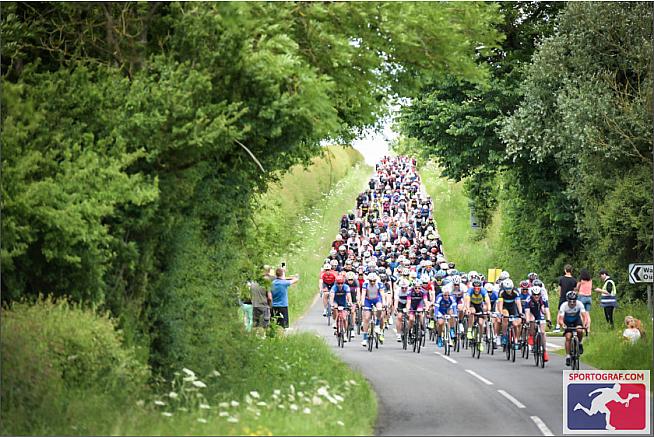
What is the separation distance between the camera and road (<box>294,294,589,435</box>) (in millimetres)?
16125

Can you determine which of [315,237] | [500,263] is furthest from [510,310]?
[315,237]

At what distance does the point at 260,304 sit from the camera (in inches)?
1096

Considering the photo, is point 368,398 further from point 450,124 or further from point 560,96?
point 450,124

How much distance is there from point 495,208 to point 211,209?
4763 cm

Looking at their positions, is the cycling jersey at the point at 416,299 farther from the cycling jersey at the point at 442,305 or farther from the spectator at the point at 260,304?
the spectator at the point at 260,304

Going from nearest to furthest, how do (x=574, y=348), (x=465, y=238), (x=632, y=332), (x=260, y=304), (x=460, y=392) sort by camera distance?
(x=460, y=392), (x=574, y=348), (x=632, y=332), (x=260, y=304), (x=465, y=238)

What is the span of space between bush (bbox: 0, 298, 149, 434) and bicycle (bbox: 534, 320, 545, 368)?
1196 cm

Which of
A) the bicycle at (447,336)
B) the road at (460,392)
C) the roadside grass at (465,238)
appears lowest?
the road at (460,392)

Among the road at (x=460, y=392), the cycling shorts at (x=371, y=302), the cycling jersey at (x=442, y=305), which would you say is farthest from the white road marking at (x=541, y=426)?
the cycling shorts at (x=371, y=302)

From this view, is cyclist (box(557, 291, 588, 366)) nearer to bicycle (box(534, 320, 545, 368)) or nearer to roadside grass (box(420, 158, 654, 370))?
roadside grass (box(420, 158, 654, 370))

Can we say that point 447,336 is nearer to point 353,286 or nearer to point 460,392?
point 353,286

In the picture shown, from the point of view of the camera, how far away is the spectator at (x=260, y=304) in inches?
1094

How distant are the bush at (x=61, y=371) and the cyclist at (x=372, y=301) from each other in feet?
50.3

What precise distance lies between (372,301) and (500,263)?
878 inches
